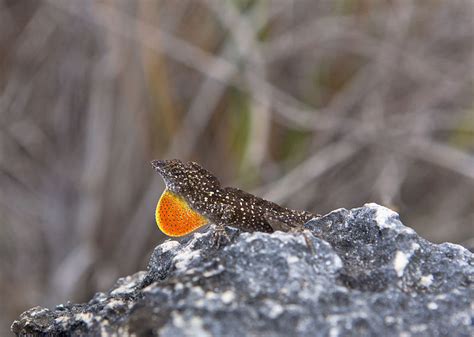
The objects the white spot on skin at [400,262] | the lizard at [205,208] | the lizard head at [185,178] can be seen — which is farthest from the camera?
the lizard head at [185,178]

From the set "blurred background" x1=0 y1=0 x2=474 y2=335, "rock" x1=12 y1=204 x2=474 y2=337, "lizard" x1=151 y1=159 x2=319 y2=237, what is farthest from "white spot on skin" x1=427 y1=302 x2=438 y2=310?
"blurred background" x1=0 y1=0 x2=474 y2=335

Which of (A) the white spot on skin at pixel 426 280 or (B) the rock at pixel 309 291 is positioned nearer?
(B) the rock at pixel 309 291

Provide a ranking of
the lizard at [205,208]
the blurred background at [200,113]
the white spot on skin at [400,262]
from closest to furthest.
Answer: the white spot on skin at [400,262], the lizard at [205,208], the blurred background at [200,113]

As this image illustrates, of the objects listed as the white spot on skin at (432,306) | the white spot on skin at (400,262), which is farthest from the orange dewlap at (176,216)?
the white spot on skin at (432,306)

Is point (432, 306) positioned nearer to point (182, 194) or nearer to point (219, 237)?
point (219, 237)

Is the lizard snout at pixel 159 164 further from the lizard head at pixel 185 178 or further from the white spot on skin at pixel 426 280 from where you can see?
the white spot on skin at pixel 426 280

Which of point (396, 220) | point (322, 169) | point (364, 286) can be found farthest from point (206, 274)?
point (322, 169)

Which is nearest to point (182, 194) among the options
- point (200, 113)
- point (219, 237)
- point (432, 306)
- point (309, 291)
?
point (219, 237)

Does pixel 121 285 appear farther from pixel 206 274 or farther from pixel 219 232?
pixel 206 274
